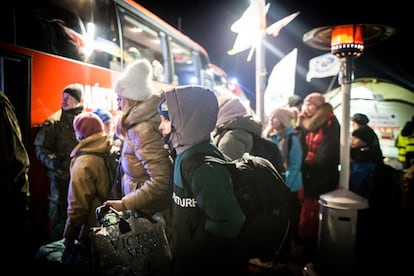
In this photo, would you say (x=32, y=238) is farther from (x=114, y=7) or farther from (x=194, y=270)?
(x=114, y=7)

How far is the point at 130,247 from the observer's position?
7.99 feet

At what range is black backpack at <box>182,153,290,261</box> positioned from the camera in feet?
7.32

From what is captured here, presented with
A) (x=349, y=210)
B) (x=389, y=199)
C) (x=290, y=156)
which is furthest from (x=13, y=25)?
(x=389, y=199)

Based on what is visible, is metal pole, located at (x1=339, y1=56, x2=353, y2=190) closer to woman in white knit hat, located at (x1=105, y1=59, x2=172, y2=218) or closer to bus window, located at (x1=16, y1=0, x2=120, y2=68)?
woman in white knit hat, located at (x1=105, y1=59, x2=172, y2=218)

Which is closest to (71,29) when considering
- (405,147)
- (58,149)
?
(58,149)

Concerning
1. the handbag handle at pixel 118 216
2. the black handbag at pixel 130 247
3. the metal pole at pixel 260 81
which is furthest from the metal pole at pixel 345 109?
the handbag handle at pixel 118 216

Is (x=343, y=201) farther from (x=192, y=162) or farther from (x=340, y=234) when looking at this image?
(x=192, y=162)

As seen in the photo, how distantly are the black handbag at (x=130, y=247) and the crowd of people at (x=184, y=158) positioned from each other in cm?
13

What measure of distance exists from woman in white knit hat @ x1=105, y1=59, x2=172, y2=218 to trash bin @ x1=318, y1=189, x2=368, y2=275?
2311mm

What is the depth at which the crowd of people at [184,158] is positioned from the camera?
2.21 m

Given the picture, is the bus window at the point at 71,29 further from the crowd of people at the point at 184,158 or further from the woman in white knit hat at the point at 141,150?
the woman in white knit hat at the point at 141,150

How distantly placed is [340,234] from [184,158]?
275 cm

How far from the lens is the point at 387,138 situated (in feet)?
38.9

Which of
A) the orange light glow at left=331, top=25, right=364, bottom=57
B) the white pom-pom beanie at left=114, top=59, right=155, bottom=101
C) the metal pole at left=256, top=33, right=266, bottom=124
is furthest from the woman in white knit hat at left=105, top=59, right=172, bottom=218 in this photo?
the metal pole at left=256, top=33, right=266, bottom=124
